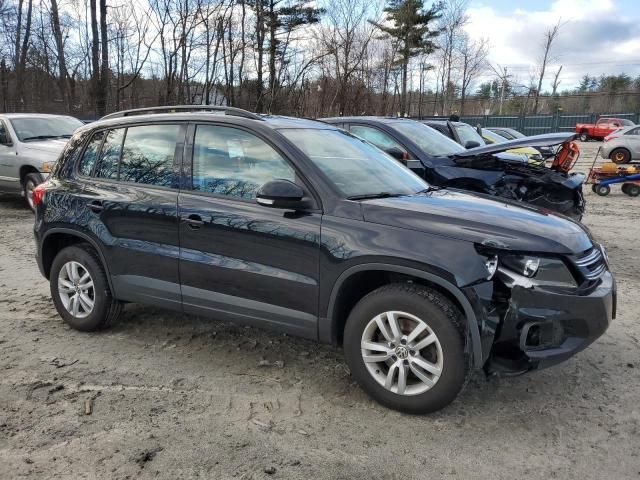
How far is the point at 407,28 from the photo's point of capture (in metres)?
37.8

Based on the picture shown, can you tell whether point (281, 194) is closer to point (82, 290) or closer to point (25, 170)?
point (82, 290)

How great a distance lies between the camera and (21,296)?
17.3ft

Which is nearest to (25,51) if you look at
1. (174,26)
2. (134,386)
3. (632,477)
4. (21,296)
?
(174,26)

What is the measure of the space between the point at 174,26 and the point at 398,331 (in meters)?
26.2

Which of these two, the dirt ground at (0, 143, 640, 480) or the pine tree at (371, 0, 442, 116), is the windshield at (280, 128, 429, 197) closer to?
the dirt ground at (0, 143, 640, 480)

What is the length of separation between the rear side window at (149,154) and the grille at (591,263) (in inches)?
107

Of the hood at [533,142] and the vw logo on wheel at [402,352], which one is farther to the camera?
the hood at [533,142]

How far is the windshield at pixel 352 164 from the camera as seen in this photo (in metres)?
3.53

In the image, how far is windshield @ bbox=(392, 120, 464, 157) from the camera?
7227mm

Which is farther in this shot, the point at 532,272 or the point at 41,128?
the point at 41,128

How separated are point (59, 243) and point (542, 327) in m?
3.80

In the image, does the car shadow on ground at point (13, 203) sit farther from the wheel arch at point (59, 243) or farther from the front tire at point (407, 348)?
the front tire at point (407, 348)

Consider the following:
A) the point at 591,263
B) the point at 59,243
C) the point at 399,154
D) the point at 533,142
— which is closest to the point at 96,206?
the point at 59,243

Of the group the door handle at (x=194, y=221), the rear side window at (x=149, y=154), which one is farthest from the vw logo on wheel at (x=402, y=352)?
the rear side window at (x=149, y=154)
